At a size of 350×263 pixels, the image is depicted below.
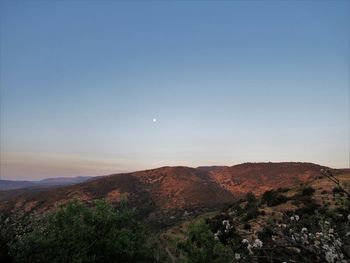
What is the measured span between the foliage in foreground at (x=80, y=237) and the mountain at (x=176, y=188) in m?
73.1

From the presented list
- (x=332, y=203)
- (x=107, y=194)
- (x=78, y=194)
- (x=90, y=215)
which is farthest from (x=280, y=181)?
(x=90, y=215)

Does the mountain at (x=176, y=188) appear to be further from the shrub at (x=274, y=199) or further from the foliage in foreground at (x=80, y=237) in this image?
the foliage in foreground at (x=80, y=237)

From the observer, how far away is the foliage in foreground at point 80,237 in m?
26.1

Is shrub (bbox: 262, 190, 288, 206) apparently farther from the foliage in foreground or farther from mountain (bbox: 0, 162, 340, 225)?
mountain (bbox: 0, 162, 340, 225)

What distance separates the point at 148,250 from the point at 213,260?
6.22m

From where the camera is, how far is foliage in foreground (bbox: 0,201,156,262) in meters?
26.1

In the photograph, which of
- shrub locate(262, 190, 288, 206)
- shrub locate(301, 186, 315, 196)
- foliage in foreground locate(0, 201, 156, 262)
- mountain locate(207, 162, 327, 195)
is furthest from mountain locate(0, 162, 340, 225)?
foliage in foreground locate(0, 201, 156, 262)

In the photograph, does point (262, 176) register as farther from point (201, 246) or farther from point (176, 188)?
point (201, 246)

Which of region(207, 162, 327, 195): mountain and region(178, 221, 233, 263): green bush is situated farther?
region(207, 162, 327, 195): mountain

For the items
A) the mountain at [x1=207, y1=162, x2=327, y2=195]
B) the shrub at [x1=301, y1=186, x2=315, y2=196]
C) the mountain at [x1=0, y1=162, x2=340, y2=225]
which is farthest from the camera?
the mountain at [x1=207, y1=162, x2=327, y2=195]

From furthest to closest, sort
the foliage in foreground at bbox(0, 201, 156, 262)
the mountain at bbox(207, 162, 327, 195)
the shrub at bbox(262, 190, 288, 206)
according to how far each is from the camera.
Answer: the mountain at bbox(207, 162, 327, 195) < the shrub at bbox(262, 190, 288, 206) < the foliage in foreground at bbox(0, 201, 156, 262)

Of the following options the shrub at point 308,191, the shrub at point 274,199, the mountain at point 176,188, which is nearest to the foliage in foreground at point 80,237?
the shrub at point 274,199

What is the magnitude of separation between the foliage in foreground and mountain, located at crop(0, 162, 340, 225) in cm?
7308

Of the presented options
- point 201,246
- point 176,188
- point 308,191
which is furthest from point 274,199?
point 176,188
